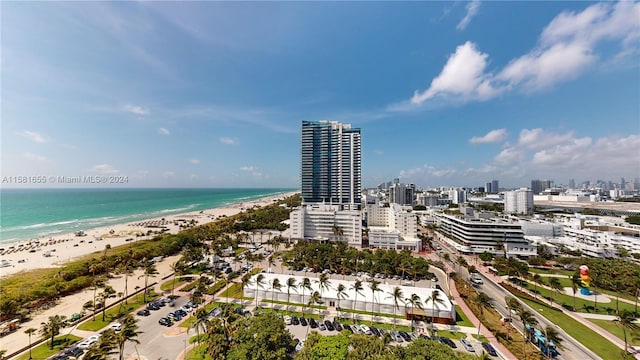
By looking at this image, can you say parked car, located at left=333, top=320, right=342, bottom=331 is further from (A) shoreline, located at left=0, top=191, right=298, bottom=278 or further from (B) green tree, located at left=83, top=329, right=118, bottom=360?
(A) shoreline, located at left=0, top=191, right=298, bottom=278

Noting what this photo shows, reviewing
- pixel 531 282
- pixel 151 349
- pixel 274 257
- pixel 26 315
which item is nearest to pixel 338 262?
pixel 274 257

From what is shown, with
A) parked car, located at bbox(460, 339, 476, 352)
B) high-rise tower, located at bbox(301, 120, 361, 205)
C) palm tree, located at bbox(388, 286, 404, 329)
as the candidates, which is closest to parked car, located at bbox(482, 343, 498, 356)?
parked car, located at bbox(460, 339, 476, 352)

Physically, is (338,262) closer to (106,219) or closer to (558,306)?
(558,306)

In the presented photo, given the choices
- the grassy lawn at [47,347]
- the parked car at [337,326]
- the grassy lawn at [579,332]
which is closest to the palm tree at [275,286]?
the parked car at [337,326]

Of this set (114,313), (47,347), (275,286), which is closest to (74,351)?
(47,347)

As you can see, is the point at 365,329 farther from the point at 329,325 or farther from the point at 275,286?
the point at 275,286

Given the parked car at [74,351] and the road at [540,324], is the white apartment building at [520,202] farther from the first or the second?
the parked car at [74,351]

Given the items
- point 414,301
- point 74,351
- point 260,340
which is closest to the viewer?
point 260,340
